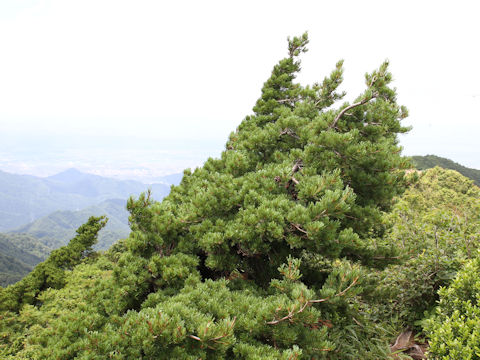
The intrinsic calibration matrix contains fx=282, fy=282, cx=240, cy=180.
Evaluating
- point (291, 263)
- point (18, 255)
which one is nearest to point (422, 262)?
point (291, 263)

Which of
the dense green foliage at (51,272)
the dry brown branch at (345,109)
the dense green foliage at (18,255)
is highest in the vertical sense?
the dry brown branch at (345,109)

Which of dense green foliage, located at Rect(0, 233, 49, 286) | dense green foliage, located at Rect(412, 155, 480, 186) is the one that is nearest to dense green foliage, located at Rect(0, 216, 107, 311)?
dense green foliage, located at Rect(412, 155, 480, 186)

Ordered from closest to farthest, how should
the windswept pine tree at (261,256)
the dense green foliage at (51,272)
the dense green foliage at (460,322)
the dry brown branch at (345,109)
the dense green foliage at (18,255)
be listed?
the dense green foliage at (460,322)
the windswept pine tree at (261,256)
the dry brown branch at (345,109)
the dense green foliage at (51,272)
the dense green foliage at (18,255)

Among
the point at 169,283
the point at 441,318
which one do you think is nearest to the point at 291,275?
the point at 169,283

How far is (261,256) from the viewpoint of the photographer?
14.0ft

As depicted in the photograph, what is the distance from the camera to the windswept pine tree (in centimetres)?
263

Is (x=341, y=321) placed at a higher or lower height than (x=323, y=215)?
lower

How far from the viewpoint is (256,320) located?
2.74 metres

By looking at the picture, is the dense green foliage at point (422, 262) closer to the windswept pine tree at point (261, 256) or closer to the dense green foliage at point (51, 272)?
the windswept pine tree at point (261, 256)

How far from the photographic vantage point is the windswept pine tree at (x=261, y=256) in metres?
2.63

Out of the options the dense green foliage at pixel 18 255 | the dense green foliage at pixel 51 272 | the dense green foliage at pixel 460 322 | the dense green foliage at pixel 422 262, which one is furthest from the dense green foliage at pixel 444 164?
the dense green foliage at pixel 18 255

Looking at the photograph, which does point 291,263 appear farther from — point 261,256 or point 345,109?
point 345,109

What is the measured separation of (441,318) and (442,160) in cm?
5300

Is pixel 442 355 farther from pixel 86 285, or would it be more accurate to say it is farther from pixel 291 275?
pixel 86 285
